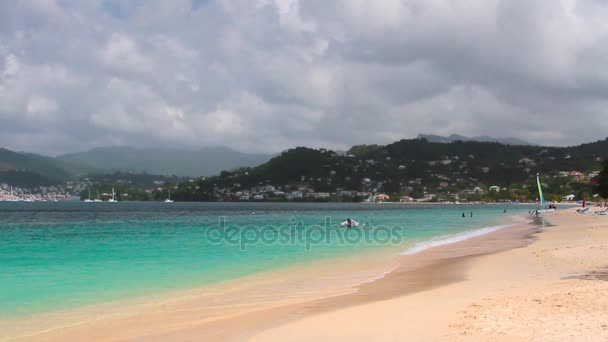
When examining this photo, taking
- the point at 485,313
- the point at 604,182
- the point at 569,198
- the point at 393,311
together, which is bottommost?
the point at 393,311

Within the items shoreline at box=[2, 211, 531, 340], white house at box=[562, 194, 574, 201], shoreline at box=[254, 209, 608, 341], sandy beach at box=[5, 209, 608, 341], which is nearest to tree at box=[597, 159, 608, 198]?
sandy beach at box=[5, 209, 608, 341]

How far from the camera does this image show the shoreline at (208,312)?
1012 cm

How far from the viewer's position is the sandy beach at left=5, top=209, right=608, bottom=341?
28.7ft

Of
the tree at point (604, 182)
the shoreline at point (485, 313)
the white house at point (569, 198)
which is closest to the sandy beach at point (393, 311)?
the shoreline at point (485, 313)

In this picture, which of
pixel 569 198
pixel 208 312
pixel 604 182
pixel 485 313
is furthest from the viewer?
pixel 569 198

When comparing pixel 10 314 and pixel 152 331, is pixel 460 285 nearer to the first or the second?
pixel 152 331

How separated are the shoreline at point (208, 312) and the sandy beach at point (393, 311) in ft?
0.08

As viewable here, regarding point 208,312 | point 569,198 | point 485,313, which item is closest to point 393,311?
point 485,313

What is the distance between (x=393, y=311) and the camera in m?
10.9

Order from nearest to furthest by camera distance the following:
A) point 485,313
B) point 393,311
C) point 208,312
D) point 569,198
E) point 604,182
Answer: point 485,313 < point 393,311 < point 208,312 < point 604,182 < point 569,198

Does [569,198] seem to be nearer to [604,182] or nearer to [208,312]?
[604,182]

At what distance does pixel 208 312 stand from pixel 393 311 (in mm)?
4384

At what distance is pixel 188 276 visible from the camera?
18.8 metres

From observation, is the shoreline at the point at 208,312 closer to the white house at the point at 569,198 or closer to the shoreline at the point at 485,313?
the shoreline at the point at 485,313
